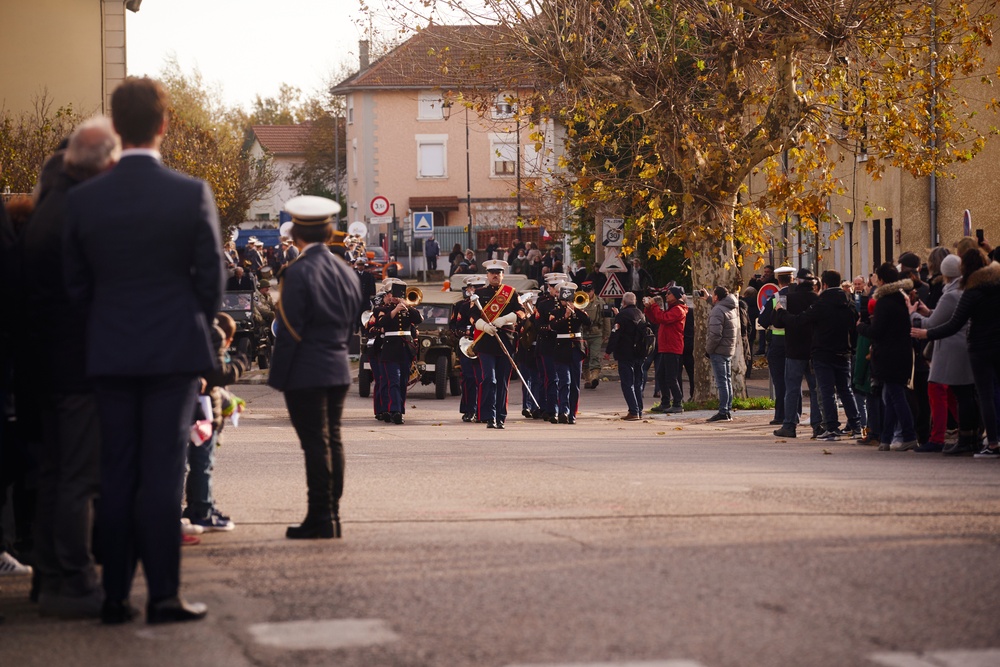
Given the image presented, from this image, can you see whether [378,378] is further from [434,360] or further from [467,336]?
[434,360]

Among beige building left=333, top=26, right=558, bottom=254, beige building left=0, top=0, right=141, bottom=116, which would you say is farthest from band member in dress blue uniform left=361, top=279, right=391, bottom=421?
beige building left=333, top=26, right=558, bottom=254

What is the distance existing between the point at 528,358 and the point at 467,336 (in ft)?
6.16

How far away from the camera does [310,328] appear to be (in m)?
8.59

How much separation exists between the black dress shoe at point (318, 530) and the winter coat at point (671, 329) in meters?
15.5

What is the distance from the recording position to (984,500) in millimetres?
10195

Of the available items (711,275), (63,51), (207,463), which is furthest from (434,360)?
(63,51)

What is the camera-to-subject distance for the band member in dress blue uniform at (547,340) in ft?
70.9

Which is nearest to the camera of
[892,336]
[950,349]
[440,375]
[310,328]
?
[310,328]

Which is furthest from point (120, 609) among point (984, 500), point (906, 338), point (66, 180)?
point (906, 338)

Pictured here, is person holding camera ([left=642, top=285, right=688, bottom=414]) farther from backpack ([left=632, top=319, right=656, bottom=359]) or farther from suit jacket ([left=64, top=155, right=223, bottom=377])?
suit jacket ([left=64, top=155, right=223, bottom=377])

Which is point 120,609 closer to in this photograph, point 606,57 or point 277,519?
point 277,519

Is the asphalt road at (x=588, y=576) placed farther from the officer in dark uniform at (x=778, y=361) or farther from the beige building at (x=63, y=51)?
the beige building at (x=63, y=51)

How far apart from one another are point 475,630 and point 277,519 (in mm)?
3593

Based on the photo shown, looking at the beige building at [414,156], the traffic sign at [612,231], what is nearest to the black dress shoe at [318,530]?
the traffic sign at [612,231]
